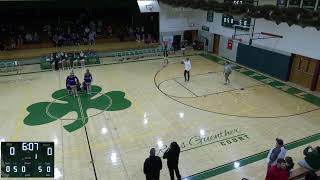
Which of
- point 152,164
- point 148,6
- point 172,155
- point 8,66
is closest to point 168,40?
point 148,6

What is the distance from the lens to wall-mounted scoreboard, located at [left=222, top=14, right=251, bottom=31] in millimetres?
19406

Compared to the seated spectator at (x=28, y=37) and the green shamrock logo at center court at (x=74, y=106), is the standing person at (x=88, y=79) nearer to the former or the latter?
the green shamrock logo at center court at (x=74, y=106)

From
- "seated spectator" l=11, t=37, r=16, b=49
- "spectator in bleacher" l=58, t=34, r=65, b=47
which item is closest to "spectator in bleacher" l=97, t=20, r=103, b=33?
"spectator in bleacher" l=58, t=34, r=65, b=47

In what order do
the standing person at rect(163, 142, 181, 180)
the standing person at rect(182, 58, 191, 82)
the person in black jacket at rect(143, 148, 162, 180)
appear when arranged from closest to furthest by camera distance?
the person in black jacket at rect(143, 148, 162, 180)
the standing person at rect(163, 142, 181, 180)
the standing person at rect(182, 58, 191, 82)

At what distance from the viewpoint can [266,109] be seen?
1339 cm

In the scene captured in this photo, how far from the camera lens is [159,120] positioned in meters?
12.2

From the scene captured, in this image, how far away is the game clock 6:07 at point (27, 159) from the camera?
4980 millimetres

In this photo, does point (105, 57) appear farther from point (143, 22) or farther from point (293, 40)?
point (293, 40)

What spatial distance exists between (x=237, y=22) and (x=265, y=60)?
3.77 metres

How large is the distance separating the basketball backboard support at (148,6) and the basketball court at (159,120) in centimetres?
671

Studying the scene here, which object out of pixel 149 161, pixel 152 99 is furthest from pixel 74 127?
pixel 149 161

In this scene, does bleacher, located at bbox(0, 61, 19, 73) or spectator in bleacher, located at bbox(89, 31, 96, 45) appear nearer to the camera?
bleacher, located at bbox(0, 61, 19, 73)

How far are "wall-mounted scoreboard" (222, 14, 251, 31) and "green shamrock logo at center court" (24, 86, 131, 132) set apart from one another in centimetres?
1000

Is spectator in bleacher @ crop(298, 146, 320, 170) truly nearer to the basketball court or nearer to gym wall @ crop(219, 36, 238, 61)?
the basketball court
